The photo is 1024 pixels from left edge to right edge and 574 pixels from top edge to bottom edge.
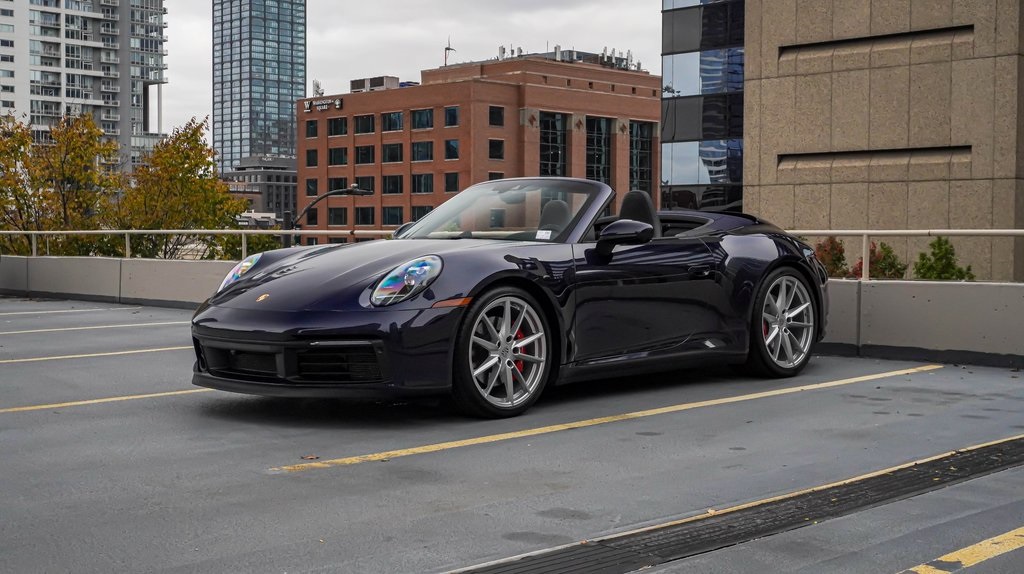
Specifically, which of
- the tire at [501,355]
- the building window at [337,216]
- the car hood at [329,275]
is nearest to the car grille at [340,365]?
the car hood at [329,275]

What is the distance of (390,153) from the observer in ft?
425

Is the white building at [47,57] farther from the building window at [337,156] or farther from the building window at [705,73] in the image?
the building window at [705,73]

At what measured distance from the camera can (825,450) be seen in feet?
18.9

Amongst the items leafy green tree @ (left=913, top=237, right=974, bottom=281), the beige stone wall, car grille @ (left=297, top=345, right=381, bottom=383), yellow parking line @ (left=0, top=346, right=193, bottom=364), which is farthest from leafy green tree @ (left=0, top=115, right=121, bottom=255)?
car grille @ (left=297, top=345, right=381, bottom=383)

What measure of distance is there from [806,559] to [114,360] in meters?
6.84

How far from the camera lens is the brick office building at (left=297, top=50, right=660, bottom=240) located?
122 m

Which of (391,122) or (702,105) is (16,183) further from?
(391,122)

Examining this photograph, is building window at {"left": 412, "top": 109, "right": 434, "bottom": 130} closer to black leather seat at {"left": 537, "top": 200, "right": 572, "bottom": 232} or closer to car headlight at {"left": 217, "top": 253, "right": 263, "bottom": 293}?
car headlight at {"left": 217, "top": 253, "right": 263, "bottom": 293}

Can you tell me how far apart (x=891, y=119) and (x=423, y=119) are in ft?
326

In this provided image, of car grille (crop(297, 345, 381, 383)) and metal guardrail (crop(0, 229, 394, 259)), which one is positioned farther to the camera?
metal guardrail (crop(0, 229, 394, 259))

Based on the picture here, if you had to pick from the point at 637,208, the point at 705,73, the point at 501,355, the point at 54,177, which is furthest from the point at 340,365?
the point at 705,73

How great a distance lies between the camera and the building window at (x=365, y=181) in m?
132

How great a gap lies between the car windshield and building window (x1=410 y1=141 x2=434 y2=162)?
11675cm

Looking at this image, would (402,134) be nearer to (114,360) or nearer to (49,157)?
(49,157)
